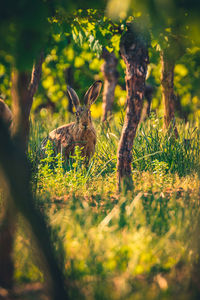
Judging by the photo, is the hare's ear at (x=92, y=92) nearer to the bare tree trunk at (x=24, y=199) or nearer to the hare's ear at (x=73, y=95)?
the hare's ear at (x=73, y=95)

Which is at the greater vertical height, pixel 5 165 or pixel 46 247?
pixel 5 165

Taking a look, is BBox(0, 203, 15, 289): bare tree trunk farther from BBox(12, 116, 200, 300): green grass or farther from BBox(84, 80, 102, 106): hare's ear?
BBox(84, 80, 102, 106): hare's ear

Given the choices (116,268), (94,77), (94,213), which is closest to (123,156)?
(94,213)

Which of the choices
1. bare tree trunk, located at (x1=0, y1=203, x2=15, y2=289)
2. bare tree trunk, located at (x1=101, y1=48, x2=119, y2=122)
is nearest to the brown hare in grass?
bare tree trunk, located at (x1=0, y1=203, x2=15, y2=289)

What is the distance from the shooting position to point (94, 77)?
1515 centimetres

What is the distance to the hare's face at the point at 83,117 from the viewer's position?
6207mm

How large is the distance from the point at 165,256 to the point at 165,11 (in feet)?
5.77

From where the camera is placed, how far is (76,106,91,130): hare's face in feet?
20.4

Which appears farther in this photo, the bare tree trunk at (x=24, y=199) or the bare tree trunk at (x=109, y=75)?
the bare tree trunk at (x=109, y=75)

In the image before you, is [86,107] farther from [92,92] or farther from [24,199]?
[24,199]

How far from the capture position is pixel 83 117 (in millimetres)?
6230

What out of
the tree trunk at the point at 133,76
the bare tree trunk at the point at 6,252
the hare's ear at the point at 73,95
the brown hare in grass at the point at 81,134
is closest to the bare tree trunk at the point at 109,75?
the hare's ear at the point at 73,95

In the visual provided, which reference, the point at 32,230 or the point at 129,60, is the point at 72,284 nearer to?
the point at 32,230

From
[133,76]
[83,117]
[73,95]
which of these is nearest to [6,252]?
[133,76]
